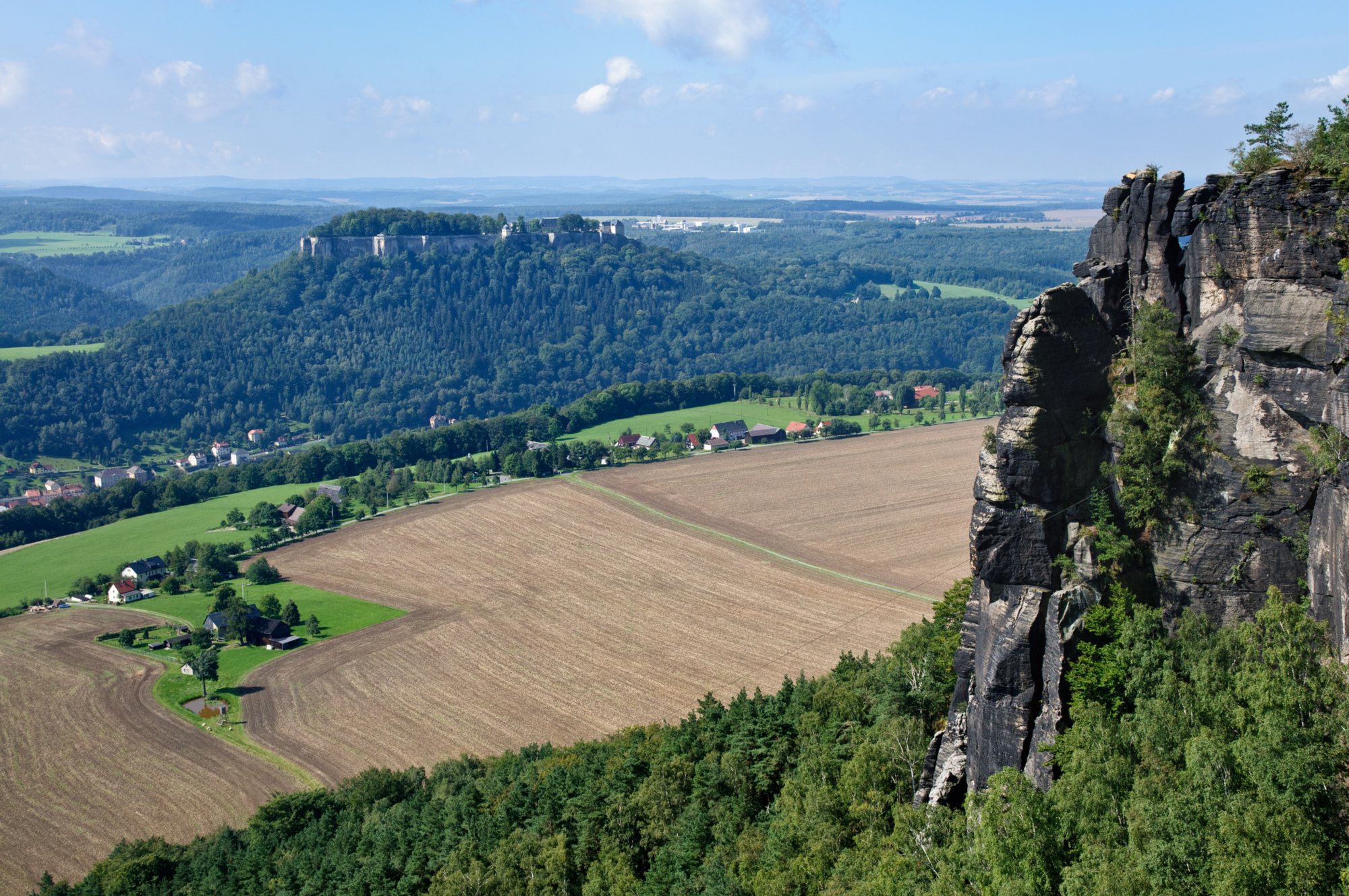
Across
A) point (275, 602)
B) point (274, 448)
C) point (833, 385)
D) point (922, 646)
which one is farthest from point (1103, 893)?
point (274, 448)

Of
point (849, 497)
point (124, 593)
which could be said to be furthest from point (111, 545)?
point (849, 497)

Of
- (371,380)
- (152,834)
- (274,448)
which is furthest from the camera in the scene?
(371,380)

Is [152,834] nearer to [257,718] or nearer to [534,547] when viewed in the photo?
[257,718]

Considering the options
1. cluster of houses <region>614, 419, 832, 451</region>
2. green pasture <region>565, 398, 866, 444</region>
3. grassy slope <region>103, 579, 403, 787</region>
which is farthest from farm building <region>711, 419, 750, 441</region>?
grassy slope <region>103, 579, 403, 787</region>

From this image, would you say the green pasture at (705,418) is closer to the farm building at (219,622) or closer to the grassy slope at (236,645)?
the grassy slope at (236,645)

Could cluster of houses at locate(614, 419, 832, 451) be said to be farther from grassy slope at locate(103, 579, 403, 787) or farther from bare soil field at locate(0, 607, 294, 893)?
bare soil field at locate(0, 607, 294, 893)

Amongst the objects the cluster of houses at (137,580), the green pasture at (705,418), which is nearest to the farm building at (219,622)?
the cluster of houses at (137,580)
